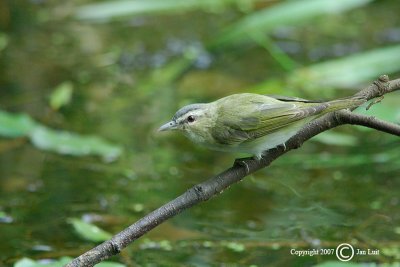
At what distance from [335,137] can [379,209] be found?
955mm

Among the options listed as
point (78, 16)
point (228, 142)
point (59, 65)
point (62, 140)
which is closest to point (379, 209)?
point (228, 142)

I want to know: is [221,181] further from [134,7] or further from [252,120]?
[134,7]

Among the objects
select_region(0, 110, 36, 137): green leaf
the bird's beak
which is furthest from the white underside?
select_region(0, 110, 36, 137): green leaf

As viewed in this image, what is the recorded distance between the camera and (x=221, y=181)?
10.8 feet

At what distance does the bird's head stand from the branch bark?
12.7 inches

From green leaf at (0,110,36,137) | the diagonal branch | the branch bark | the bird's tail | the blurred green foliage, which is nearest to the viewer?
the branch bark

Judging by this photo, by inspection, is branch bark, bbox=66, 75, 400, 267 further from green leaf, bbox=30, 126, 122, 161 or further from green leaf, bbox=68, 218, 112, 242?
green leaf, bbox=30, 126, 122, 161

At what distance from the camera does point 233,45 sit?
7.64 metres

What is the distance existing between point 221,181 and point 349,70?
3850 mm

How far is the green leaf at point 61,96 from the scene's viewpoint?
21.7 feet

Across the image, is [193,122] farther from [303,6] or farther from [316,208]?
[303,6]

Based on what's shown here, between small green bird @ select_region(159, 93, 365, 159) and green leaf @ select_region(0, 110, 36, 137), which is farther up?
green leaf @ select_region(0, 110, 36, 137)
